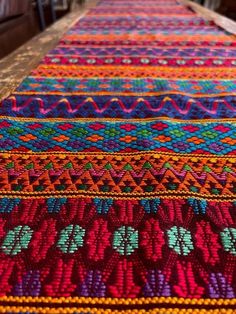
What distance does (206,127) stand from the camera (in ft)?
2.88

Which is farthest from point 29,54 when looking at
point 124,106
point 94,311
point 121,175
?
point 94,311

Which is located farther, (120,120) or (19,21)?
(19,21)

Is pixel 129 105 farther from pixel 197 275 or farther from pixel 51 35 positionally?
pixel 51 35

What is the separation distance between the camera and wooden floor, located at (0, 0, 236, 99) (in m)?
1.21

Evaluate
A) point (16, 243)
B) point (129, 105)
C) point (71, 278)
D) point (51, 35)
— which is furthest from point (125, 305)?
point (51, 35)

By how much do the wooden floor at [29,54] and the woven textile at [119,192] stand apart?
0.06 metres

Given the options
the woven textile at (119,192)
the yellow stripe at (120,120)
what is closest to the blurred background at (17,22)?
the woven textile at (119,192)

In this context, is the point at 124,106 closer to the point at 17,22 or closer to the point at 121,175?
the point at 121,175

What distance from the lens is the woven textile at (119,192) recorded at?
455 mm

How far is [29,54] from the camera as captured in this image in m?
1.55

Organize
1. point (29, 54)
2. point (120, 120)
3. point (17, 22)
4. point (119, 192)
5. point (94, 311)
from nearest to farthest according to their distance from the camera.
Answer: point (94, 311) → point (119, 192) → point (120, 120) → point (29, 54) → point (17, 22)

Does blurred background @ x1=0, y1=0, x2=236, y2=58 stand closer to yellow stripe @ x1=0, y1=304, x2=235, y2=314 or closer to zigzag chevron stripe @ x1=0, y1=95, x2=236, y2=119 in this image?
zigzag chevron stripe @ x1=0, y1=95, x2=236, y2=119

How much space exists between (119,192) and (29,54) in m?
1.16

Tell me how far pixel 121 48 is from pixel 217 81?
0.60 metres
